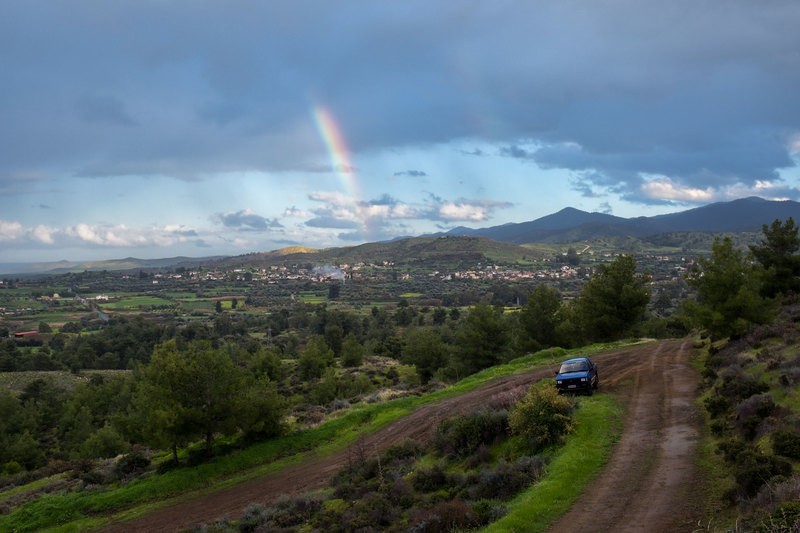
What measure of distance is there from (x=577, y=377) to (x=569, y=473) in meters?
9.80

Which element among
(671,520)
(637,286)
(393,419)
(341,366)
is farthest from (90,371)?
(671,520)

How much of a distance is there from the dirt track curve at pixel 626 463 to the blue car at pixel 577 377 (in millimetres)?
1485

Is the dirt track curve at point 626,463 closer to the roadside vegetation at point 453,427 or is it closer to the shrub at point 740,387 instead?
the roadside vegetation at point 453,427

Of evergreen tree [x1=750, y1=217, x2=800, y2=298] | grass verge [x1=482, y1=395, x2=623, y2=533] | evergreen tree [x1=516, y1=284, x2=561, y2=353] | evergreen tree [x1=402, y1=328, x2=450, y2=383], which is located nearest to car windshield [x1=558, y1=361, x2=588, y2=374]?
grass verge [x1=482, y1=395, x2=623, y2=533]

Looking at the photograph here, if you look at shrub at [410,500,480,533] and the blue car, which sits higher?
the blue car

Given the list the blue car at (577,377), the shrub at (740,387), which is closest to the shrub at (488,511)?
the shrub at (740,387)

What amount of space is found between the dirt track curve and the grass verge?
0.33 m

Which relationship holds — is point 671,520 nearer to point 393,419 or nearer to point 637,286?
point 393,419

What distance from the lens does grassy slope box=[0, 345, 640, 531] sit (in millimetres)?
23617

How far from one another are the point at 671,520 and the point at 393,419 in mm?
20248

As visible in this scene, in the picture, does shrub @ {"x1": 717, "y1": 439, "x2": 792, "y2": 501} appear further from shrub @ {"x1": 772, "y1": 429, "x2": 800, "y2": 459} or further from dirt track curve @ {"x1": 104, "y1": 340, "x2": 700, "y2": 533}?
dirt track curve @ {"x1": 104, "y1": 340, "x2": 700, "y2": 533}

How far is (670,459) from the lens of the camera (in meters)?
14.6

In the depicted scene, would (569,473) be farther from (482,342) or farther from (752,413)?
(482,342)

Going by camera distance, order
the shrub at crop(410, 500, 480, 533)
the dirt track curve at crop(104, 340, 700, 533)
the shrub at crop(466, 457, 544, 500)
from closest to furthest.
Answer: the dirt track curve at crop(104, 340, 700, 533), the shrub at crop(410, 500, 480, 533), the shrub at crop(466, 457, 544, 500)
